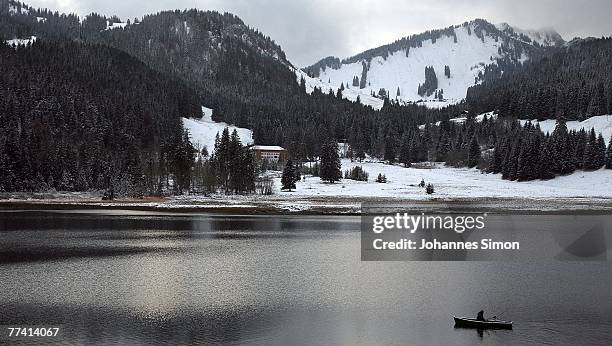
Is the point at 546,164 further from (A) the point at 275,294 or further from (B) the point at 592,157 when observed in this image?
(A) the point at 275,294

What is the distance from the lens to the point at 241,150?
130m

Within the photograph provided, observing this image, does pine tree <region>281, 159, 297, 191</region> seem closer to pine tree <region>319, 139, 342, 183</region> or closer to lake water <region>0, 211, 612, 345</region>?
pine tree <region>319, 139, 342, 183</region>

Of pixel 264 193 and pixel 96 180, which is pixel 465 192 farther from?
pixel 96 180

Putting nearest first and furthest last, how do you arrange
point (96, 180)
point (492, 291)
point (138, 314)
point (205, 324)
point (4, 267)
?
point (205, 324) < point (138, 314) < point (492, 291) < point (4, 267) < point (96, 180)

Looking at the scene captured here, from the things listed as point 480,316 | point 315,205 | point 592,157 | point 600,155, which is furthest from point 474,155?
point 480,316

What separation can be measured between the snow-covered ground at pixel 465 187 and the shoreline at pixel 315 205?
7283 millimetres

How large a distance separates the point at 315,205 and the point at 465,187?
53.0 meters

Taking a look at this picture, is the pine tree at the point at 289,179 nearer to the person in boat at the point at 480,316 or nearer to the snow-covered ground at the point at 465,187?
the snow-covered ground at the point at 465,187

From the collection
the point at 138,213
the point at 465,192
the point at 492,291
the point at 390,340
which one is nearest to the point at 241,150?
the point at 138,213

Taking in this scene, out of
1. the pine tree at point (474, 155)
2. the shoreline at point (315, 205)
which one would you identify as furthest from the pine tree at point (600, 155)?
the pine tree at point (474, 155)

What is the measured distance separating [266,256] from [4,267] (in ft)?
71.3

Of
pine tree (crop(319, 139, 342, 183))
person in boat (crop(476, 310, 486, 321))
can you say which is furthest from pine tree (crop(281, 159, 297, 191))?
person in boat (crop(476, 310, 486, 321))

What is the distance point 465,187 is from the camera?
5428 inches

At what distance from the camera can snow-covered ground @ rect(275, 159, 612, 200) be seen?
122 meters
